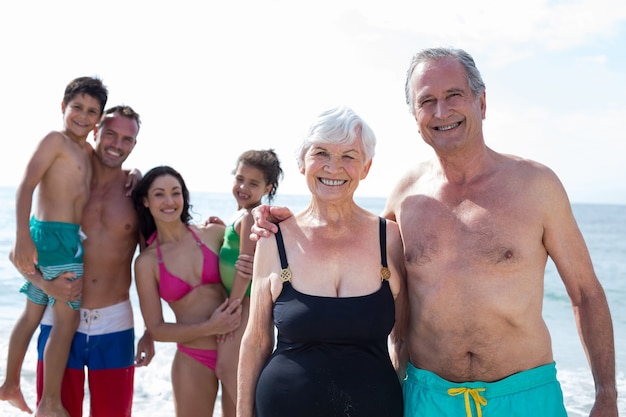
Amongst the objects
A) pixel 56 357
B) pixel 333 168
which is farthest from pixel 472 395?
pixel 56 357

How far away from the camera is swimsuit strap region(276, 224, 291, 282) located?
286cm

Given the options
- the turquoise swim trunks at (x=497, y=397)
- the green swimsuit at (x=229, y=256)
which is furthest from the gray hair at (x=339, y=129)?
the green swimsuit at (x=229, y=256)

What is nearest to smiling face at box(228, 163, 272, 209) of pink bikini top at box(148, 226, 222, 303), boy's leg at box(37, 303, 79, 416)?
pink bikini top at box(148, 226, 222, 303)

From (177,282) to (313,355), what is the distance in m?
1.88

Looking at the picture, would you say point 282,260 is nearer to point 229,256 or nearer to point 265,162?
point 229,256

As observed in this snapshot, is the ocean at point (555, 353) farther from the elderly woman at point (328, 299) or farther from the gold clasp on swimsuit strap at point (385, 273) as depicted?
the gold clasp on swimsuit strap at point (385, 273)

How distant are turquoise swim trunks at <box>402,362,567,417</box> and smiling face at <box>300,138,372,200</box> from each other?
102 centimetres

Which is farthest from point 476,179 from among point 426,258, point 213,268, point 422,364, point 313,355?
point 213,268

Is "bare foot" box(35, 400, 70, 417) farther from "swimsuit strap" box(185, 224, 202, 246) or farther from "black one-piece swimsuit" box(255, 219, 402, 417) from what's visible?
"black one-piece swimsuit" box(255, 219, 402, 417)

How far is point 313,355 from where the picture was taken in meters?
2.74

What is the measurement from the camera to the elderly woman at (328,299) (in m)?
2.70

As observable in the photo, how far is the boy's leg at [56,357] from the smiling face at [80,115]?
1.32 m

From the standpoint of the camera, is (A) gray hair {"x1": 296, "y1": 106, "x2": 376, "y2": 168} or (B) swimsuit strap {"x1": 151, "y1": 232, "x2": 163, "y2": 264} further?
(B) swimsuit strap {"x1": 151, "y1": 232, "x2": 163, "y2": 264}

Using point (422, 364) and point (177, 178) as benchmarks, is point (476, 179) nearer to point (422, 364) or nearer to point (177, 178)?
point (422, 364)
